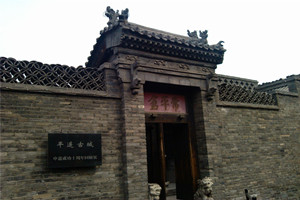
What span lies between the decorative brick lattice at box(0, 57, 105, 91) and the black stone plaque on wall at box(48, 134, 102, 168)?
1.13 metres

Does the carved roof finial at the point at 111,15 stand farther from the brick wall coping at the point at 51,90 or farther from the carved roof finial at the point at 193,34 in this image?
the carved roof finial at the point at 193,34

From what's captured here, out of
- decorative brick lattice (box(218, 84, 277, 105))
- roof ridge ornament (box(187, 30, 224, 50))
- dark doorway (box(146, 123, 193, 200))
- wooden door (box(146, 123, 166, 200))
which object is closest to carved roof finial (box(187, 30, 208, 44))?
roof ridge ornament (box(187, 30, 224, 50))

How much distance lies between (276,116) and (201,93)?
340 cm

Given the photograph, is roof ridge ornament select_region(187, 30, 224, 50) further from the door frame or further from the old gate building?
the door frame

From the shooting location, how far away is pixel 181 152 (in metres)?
7.54

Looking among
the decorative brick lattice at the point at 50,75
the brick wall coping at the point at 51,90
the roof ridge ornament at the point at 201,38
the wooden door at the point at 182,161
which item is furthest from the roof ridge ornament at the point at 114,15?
the wooden door at the point at 182,161

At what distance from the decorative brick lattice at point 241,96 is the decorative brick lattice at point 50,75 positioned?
12.7 ft

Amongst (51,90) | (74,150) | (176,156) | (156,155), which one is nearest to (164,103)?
(156,155)

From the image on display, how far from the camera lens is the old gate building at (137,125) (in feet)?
16.4

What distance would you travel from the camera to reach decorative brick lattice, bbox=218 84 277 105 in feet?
26.4

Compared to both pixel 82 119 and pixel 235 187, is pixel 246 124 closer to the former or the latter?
pixel 235 187

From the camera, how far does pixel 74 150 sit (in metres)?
5.25

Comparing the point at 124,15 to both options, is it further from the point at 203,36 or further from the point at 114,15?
the point at 203,36

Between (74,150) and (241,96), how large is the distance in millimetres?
5521
